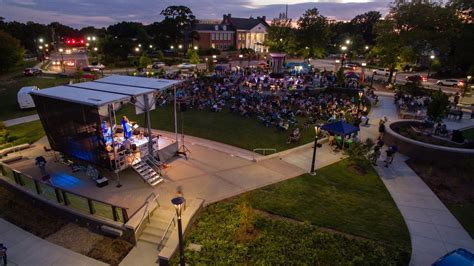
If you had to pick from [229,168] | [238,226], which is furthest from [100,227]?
[229,168]

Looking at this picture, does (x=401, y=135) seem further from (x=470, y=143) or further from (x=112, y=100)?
(x=112, y=100)

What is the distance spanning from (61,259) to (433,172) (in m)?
19.2

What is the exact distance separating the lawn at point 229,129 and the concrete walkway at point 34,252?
11787 mm

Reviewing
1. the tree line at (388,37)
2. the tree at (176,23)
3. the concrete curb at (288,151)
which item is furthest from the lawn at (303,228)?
the tree at (176,23)

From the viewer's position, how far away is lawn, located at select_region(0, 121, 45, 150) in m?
20.2

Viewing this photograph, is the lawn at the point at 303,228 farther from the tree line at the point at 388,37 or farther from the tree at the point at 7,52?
the tree at the point at 7,52

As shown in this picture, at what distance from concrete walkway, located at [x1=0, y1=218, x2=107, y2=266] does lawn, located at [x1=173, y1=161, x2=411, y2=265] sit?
4194 mm

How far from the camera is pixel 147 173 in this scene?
583 inches

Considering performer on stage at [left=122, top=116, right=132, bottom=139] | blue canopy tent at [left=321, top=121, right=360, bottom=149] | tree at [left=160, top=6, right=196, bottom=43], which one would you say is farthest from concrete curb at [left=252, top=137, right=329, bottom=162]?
tree at [left=160, top=6, right=196, bottom=43]

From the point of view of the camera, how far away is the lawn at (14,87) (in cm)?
2898

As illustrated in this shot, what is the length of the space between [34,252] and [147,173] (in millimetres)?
5586

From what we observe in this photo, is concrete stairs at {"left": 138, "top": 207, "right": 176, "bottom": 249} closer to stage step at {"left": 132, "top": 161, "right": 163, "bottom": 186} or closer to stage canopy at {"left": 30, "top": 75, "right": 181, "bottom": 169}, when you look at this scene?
stage step at {"left": 132, "top": 161, "right": 163, "bottom": 186}

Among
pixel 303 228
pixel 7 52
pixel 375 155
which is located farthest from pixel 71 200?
pixel 7 52

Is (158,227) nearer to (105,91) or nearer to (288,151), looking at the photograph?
(105,91)
